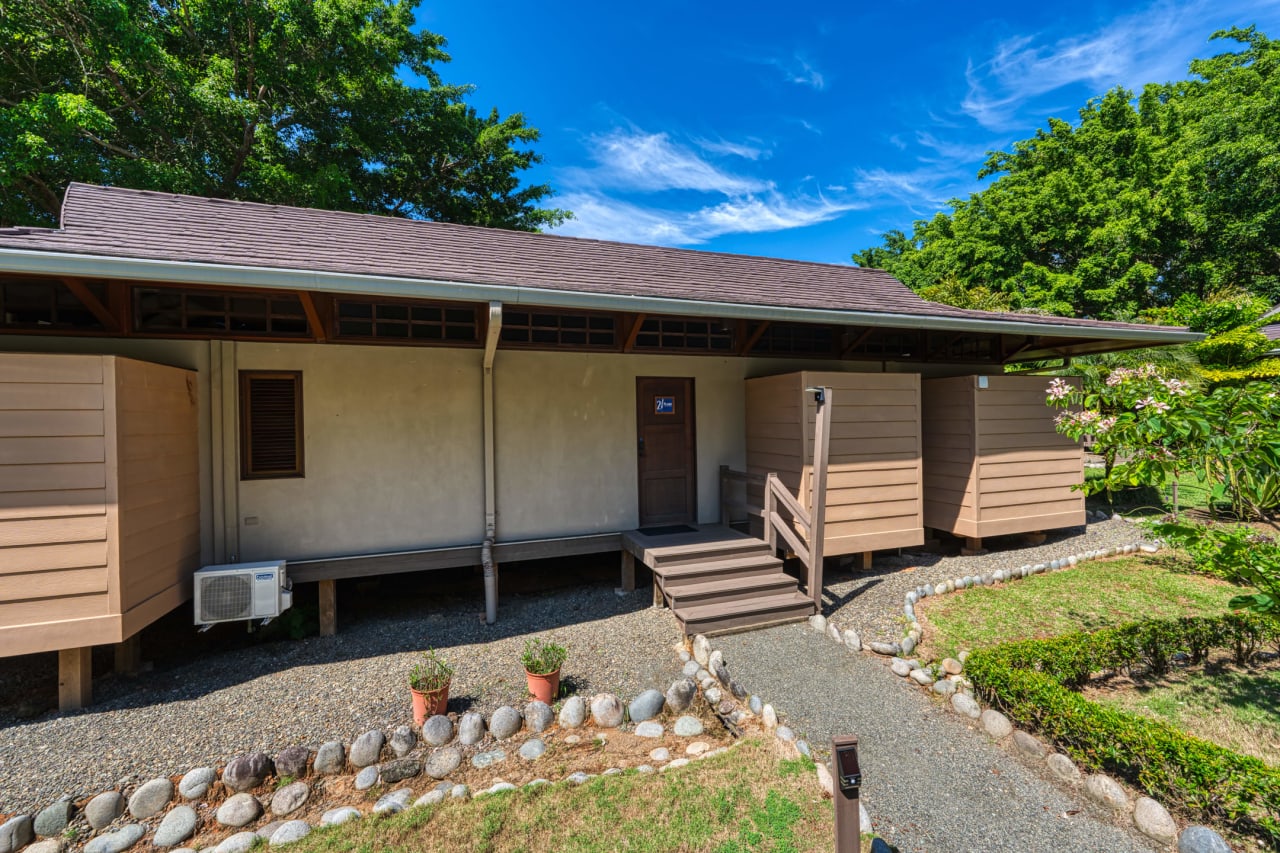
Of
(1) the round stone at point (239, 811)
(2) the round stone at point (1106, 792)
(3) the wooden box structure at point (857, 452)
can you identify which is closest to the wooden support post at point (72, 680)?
(1) the round stone at point (239, 811)

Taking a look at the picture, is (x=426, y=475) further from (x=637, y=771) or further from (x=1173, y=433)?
(x=1173, y=433)

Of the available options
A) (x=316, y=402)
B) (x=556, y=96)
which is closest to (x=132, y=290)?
(x=316, y=402)

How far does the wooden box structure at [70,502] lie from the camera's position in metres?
3.20

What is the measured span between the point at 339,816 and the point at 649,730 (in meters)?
1.70

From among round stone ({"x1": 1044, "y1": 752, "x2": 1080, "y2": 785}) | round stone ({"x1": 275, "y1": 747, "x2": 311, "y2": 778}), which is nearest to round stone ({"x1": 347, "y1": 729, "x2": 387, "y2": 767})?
round stone ({"x1": 275, "y1": 747, "x2": 311, "y2": 778})

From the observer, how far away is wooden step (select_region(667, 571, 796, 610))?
4.49m

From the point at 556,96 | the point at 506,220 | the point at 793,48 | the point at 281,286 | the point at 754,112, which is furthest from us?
the point at 506,220

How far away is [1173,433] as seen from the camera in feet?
9.73

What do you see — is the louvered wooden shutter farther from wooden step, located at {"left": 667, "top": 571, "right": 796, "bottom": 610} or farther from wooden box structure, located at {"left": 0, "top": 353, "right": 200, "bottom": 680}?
wooden step, located at {"left": 667, "top": 571, "right": 796, "bottom": 610}

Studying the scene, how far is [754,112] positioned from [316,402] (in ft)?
42.8

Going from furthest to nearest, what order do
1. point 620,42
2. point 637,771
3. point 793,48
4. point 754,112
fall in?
point 754,112, point 620,42, point 793,48, point 637,771

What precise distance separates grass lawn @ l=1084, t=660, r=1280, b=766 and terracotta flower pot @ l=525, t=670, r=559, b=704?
11.9ft

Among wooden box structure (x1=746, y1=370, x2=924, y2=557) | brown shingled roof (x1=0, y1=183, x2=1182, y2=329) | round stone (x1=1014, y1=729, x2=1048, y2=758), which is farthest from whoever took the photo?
wooden box structure (x1=746, y1=370, x2=924, y2=557)

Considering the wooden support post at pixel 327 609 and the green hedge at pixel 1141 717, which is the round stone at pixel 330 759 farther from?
the green hedge at pixel 1141 717
